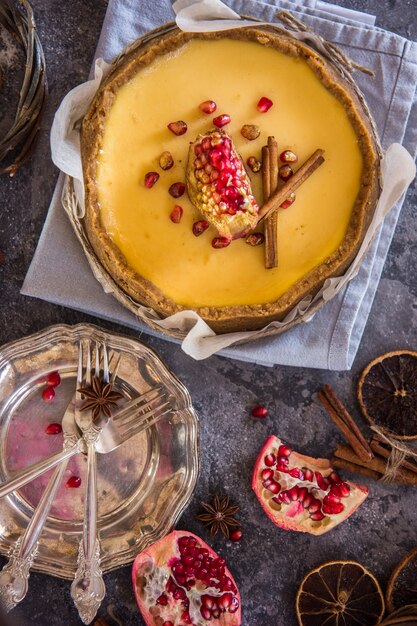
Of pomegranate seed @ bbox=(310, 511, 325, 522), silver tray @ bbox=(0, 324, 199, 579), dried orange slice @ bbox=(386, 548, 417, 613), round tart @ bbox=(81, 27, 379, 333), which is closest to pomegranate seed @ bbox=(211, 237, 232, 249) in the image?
round tart @ bbox=(81, 27, 379, 333)

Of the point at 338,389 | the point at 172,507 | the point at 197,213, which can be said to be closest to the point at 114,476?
the point at 172,507

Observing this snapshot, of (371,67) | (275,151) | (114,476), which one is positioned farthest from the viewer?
(114,476)

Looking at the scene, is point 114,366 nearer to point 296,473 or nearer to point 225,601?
point 296,473

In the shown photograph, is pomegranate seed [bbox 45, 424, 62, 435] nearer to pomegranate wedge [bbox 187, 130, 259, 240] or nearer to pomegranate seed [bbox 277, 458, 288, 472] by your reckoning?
pomegranate seed [bbox 277, 458, 288, 472]

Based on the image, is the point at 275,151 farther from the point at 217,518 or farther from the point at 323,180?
the point at 217,518

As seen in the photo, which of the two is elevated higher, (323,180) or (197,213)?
(323,180)

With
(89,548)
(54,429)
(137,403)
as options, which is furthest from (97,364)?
(89,548)

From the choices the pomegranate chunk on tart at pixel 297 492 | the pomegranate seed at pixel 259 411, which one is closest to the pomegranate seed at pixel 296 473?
the pomegranate chunk on tart at pixel 297 492
